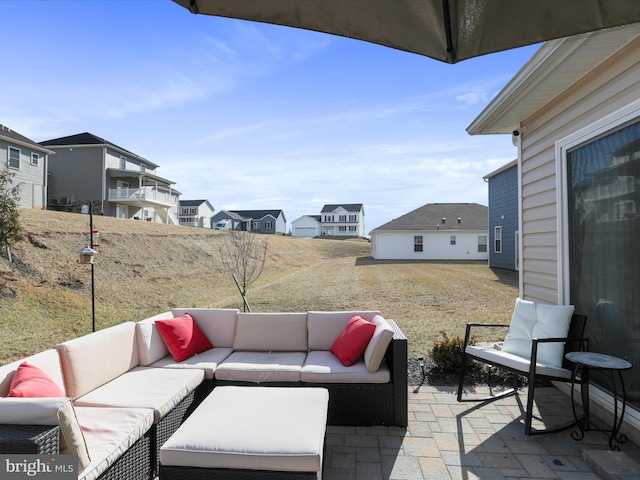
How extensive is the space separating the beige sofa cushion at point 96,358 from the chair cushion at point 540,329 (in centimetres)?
380

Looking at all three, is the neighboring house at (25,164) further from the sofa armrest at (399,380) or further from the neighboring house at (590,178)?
the neighboring house at (590,178)

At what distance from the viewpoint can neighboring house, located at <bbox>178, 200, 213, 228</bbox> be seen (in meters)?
44.2

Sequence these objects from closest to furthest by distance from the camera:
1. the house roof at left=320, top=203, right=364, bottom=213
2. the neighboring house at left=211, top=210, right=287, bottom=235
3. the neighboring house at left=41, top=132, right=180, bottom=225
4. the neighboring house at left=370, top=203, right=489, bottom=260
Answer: the neighboring house at left=41, top=132, right=180, bottom=225 < the neighboring house at left=370, top=203, right=489, bottom=260 < the neighboring house at left=211, top=210, right=287, bottom=235 < the house roof at left=320, top=203, right=364, bottom=213

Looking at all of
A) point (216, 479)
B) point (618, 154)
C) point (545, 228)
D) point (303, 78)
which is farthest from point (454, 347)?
point (303, 78)

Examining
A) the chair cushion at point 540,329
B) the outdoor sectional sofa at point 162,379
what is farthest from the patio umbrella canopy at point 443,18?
the chair cushion at point 540,329

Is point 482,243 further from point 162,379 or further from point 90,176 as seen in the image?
point 90,176

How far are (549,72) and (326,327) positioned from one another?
10.9 feet

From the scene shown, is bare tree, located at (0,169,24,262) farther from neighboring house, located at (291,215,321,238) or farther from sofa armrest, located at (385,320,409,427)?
neighboring house, located at (291,215,321,238)

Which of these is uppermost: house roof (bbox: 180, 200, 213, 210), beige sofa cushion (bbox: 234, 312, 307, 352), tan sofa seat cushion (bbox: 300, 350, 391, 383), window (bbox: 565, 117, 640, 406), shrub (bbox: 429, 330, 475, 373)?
house roof (bbox: 180, 200, 213, 210)

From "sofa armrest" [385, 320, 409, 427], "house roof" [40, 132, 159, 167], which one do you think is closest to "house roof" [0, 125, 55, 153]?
"house roof" [40, 132, 159, 167]

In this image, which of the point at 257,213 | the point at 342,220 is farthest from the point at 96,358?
the point at 342,220

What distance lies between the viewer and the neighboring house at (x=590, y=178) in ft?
9.81

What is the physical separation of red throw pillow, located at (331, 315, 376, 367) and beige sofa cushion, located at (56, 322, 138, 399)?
78.8 inches

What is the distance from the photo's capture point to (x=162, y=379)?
10.4ft
